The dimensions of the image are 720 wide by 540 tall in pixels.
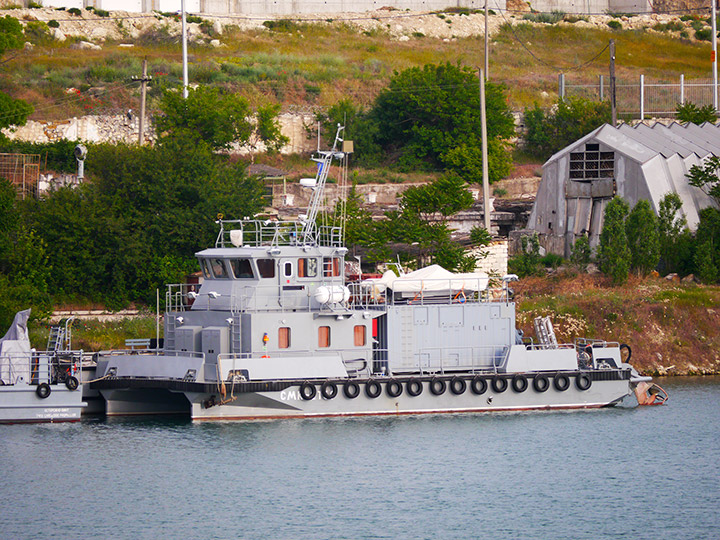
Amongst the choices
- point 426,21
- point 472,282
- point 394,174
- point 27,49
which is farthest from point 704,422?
point 426,21

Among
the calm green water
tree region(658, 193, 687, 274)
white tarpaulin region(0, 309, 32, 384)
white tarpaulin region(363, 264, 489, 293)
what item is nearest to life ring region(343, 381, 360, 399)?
the calm green water

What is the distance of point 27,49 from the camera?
230 feet

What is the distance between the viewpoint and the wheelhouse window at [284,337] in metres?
27.5

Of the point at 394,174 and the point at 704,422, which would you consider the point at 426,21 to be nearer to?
the point at 394,174

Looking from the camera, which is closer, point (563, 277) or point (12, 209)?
point (12, 209)

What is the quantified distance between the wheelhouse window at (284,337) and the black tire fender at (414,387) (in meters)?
3.39

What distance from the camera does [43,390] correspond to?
89.4 feet

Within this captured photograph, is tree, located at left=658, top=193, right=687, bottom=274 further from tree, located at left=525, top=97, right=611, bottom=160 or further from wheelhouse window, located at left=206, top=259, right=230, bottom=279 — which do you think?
wheelhouse window, located at left=206, top=259, right=230, bottom=279

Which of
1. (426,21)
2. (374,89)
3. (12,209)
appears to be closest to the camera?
(12,209)

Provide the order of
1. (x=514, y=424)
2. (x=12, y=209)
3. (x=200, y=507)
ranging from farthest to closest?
1. (x=12, y=209)
2. (x=514, y=424)
3. (x=200, y=507)

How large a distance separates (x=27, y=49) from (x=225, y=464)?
54.2 m

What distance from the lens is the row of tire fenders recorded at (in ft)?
89.5

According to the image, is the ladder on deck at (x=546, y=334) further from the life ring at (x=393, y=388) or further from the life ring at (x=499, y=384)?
the life ring at (x=393, y=388)

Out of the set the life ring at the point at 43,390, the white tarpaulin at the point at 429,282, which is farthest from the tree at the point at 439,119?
the life ring at the point at 43,390
